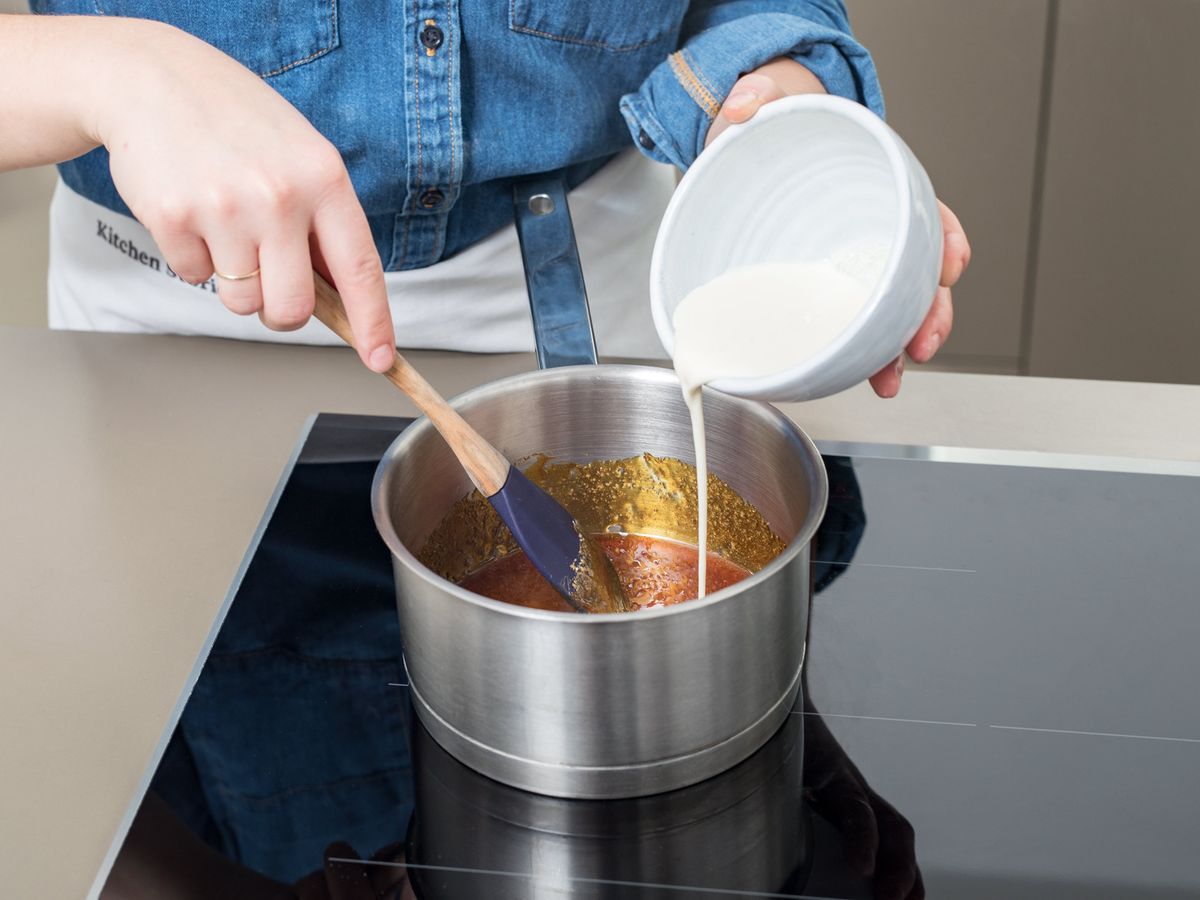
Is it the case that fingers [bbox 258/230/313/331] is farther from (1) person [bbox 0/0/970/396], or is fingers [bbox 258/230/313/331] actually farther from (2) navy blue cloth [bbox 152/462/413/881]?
(2) navy blue cloth [bbox 152/462/413/881]

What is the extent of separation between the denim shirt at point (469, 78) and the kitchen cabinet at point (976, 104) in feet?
3.47

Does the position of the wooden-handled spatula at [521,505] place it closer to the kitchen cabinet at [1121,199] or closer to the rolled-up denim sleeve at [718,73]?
the rolled-up denim sleeve at [718,73]

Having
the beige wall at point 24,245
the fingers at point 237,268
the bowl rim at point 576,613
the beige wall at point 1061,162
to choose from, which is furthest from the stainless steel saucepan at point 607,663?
the beige wall at point 1061,162

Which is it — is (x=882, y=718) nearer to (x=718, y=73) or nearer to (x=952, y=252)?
(x=952, y=252)

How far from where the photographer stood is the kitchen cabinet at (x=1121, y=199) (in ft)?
6.16

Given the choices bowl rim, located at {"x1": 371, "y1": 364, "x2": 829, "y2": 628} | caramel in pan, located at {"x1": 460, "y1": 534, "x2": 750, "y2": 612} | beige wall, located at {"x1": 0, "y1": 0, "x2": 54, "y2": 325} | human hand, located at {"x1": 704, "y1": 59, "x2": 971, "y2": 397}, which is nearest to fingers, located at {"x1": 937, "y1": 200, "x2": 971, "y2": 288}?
human hand, located at {"x1": 704, "y1": 59, "x2": 971, "y2": 397}

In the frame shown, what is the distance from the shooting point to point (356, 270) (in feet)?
1.99

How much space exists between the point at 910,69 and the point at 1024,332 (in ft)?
1.66

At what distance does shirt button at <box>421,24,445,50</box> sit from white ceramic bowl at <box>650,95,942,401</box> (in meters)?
0.30

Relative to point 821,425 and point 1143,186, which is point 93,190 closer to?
point 821,425

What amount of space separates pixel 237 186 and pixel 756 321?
0.86ft

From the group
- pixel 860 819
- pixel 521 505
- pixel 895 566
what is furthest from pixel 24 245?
pixel 860 819

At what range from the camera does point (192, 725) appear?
60cm

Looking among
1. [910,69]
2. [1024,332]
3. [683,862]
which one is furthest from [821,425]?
[1024,332]
